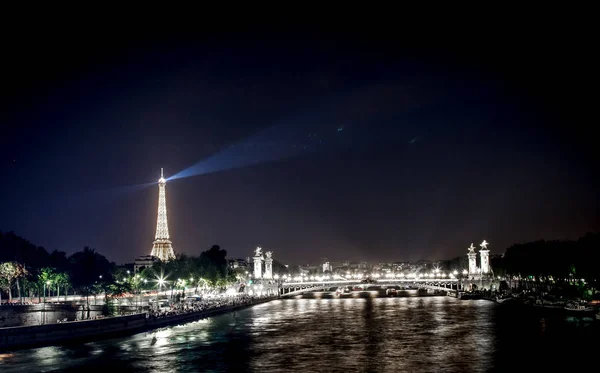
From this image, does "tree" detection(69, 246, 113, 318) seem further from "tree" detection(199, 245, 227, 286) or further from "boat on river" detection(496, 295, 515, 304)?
"boat on river" detection(496, 295, 515, 304)

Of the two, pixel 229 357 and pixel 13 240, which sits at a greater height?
pixel 13 240

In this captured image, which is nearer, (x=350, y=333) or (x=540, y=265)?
(x=350, y=333)

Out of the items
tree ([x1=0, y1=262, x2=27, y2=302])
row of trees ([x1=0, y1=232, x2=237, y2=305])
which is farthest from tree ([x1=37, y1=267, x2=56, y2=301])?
tree ([x1=0, y1=262, x2=27, y2=302])

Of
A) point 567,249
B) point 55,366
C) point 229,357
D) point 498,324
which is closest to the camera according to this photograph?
point 55,366

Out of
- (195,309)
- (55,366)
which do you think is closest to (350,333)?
(195,309)

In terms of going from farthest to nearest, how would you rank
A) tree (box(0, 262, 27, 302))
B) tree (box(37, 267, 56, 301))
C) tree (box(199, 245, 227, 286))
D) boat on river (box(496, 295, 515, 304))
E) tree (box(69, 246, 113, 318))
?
tree (box(199, 245, 227, 286)), tree (box(69, 246, 113, 318)), tree (box(37, 267, 56, 301)), boat on river (box(496, 295, 515, 304)), tree (box(0, 262, 27, 302))

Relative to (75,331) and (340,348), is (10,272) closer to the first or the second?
(75,331)

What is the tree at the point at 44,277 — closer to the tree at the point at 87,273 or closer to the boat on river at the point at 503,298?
the tree at the point at 87,273

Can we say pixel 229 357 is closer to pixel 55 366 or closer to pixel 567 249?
pixel 55 366
